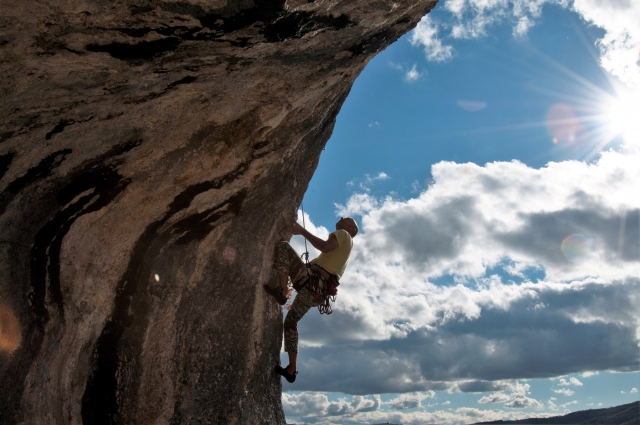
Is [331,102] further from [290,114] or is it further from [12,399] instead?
[12,399]

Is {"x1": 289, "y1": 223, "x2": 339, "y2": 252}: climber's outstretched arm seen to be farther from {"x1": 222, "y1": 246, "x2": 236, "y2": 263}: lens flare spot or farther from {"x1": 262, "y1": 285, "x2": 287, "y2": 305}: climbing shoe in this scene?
{"x1": 222, "y1": 246, "x2": 236, "y2": 263}: lens flare spot

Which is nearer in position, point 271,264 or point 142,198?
point 142,198

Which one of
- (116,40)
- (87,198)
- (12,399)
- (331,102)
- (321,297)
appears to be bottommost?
(12,399)

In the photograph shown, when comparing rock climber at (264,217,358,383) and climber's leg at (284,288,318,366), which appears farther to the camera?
climber's leg at (284,288,318,366)

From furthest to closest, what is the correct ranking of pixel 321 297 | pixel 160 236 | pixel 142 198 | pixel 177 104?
1. pixel 321 297
2. pixel 160 236
3. pixel 142 198
4. pixel 177 104

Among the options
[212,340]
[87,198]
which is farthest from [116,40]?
[212,340]

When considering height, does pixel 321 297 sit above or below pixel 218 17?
below

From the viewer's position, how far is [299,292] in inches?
303

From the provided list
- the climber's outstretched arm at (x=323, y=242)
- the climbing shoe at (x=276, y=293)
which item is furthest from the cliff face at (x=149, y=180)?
the climber's outstretched arm at (x=323, y=242)

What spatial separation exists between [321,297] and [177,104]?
12.3ft

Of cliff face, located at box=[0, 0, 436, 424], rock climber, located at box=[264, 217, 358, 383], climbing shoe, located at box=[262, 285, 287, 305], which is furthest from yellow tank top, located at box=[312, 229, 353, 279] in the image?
cliff face, located at box=[0, 0, 436, 424]

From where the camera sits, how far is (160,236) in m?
6.01

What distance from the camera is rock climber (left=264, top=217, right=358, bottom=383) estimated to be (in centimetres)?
751

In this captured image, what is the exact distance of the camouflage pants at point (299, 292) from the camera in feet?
24.9
